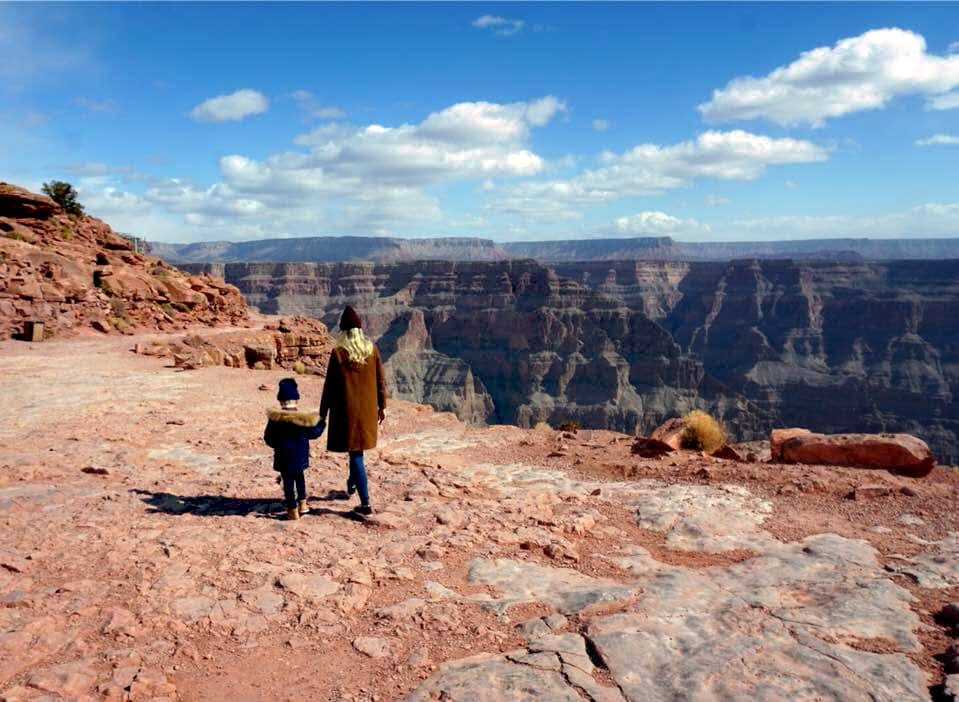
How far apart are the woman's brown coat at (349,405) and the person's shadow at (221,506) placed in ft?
2.28

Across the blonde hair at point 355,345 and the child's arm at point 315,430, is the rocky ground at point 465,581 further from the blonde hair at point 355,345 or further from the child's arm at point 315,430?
the blonde hair at point 355,345

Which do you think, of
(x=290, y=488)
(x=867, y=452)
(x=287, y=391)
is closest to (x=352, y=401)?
(x=287, y=391)

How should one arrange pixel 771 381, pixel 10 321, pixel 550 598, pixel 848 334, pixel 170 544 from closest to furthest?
pixel 550 598
pixel 170 544
pixel 10 321
pixel 771 381
pixel 848 334

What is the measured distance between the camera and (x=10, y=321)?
18.0 metres

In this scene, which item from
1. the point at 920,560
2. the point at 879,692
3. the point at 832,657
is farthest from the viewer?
the point at 920,560

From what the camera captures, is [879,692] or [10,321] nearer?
[879,692]

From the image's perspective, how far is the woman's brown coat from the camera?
17.9ft

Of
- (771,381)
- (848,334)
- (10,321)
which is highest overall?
(10,321)

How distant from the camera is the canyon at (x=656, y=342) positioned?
93688 millimetres

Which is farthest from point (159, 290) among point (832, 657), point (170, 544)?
point (832, 657)

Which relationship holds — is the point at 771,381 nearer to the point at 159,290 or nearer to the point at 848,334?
the point at 848,334

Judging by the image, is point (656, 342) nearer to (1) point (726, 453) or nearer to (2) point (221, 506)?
(1) point (726, 453)

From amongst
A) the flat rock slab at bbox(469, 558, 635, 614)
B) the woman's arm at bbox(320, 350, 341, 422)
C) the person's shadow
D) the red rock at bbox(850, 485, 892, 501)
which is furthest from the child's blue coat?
the red rock at bbox(850, 485, 892, 501)

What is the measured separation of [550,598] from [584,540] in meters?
1.49
